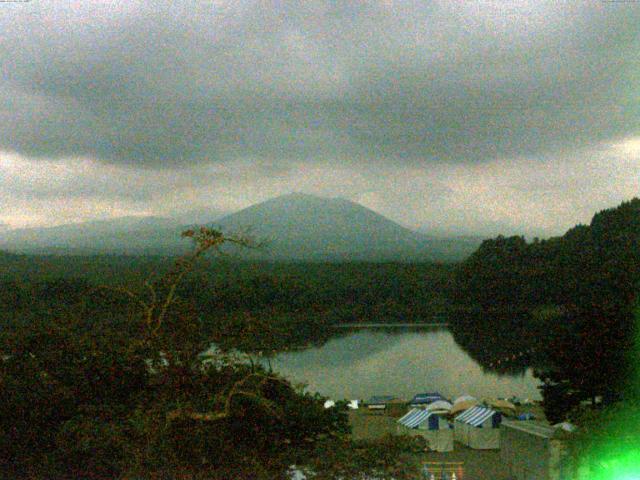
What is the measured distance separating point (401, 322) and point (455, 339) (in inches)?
199

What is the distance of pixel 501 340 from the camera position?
24922mm

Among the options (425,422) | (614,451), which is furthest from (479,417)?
(614,451)

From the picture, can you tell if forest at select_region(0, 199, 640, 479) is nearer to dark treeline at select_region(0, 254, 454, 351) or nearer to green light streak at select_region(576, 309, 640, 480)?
dark treeline at select_region(0, 254, 454, 351)

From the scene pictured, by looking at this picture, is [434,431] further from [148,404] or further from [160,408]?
[160,408]

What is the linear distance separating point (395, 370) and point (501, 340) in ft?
23.9

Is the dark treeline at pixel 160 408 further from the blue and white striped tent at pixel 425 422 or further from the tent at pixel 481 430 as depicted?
the tent at pixel 481 430

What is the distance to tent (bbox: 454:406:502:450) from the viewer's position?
27.2 ft

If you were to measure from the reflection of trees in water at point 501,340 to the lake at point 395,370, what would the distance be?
0.42 m

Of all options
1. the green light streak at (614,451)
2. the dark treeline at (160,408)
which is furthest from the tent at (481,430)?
the dark treeline at (160,408)

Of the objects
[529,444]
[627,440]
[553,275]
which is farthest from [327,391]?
[553,275]

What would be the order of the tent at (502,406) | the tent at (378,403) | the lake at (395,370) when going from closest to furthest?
1. the tent at (502,406)
2. the tent at (378,403)
3. the lake at (395,370)

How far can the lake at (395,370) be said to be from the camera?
15.7 metres

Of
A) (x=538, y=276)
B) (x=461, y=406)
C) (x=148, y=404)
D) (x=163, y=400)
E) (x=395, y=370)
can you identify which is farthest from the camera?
(x=538, y=276)

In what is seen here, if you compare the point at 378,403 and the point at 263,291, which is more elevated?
the point at 263,291
